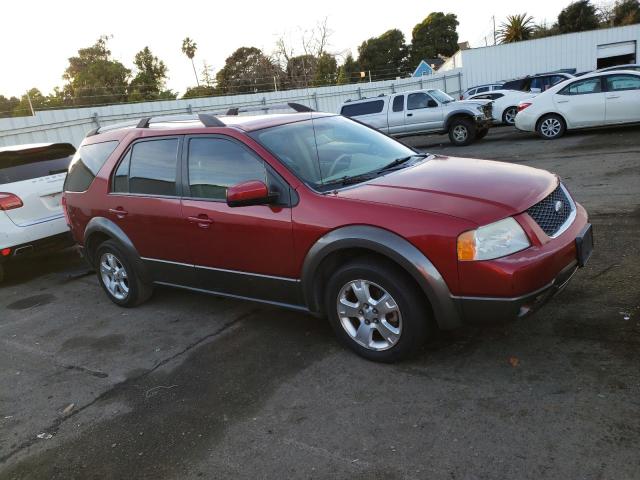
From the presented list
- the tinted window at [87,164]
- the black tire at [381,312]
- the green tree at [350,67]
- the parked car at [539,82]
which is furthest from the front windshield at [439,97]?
the green tree at [350,67]

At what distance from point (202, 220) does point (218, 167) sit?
438 millimetres

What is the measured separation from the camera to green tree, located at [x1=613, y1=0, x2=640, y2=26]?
1882 inches

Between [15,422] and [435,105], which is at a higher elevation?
[435,105]

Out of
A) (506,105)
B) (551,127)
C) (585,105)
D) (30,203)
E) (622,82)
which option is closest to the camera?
(30,203)

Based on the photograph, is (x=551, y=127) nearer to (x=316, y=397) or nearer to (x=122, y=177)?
(x=122, y=177)

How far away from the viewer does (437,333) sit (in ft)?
13.1

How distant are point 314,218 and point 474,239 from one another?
3.54 feet

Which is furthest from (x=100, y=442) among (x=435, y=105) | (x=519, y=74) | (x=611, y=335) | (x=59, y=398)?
(x=519, y=74)

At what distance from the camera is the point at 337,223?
11.6 ft

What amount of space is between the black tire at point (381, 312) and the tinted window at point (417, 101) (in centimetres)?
1259

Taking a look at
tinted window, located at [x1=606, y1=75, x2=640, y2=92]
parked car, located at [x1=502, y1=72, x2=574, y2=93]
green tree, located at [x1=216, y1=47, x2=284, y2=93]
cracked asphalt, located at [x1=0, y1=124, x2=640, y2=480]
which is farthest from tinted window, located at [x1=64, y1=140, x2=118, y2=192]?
green tree, located at [x1=216, y1=47, x2=284, y2=93]

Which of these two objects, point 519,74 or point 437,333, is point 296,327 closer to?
point 437,333

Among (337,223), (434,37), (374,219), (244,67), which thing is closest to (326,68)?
(244,67)

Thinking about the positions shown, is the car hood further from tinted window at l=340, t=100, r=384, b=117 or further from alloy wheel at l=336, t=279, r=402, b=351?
tinted window at l=340, t=100, r=384, b=117
